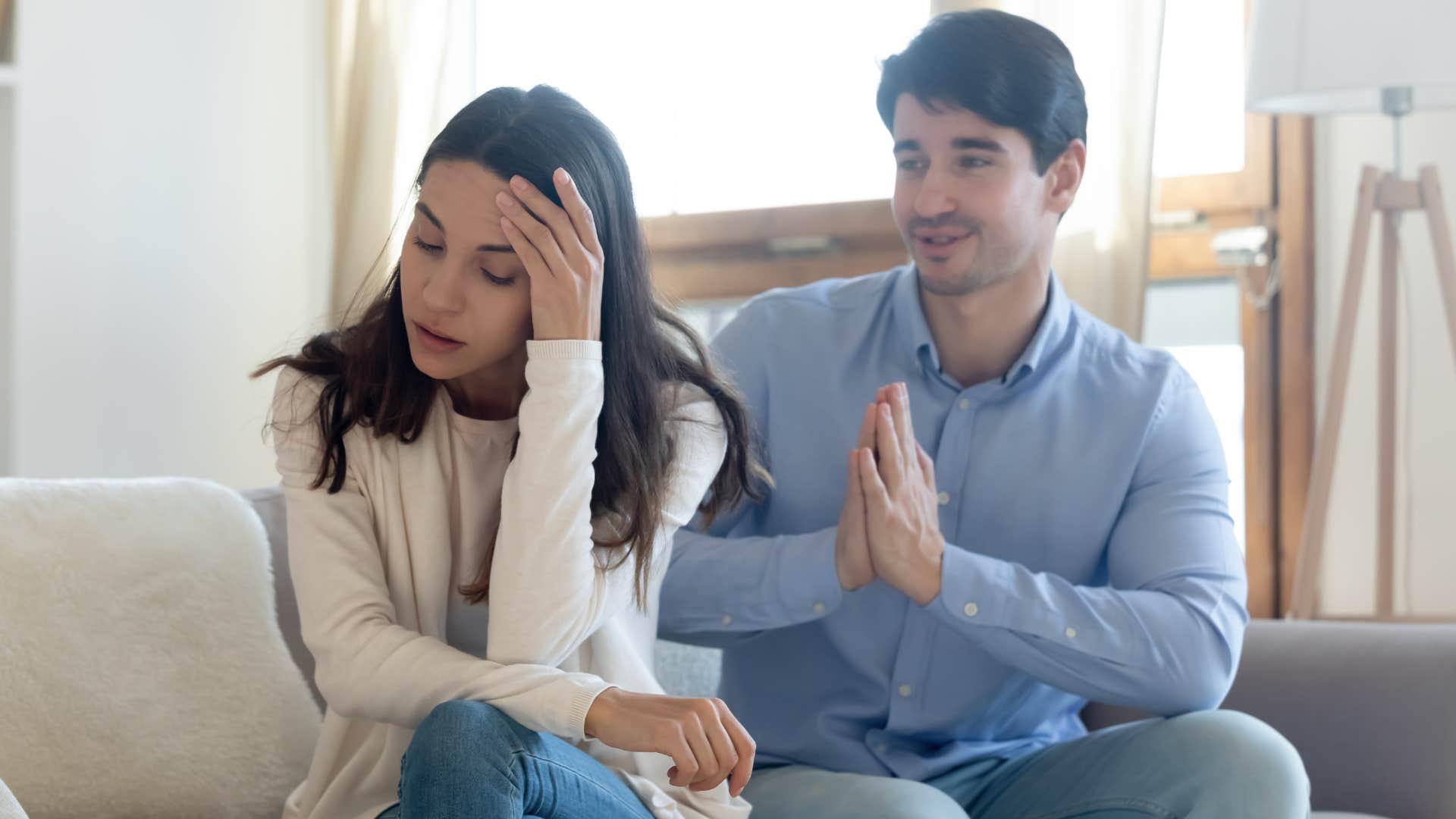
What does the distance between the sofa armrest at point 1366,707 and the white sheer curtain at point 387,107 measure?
75.7 inches

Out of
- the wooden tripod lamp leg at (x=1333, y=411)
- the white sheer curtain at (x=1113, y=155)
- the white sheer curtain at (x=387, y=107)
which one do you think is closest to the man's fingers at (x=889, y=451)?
the white sheer curtain at (x=1113, y=155)

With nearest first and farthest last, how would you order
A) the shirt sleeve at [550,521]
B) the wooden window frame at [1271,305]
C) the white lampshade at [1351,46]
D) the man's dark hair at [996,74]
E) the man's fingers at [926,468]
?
the shirt sleeve at [550,521] → the man's fingers at [926,468] → the man's dark hair at [996,74] → the white lampshade at [1351,46] → the wooden window frame at [1271,305]

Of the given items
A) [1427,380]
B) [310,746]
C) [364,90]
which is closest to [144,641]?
[310,746]

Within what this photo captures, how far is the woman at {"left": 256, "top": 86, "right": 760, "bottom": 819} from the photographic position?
4.11 feet

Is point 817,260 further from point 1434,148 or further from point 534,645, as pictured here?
point 534,645

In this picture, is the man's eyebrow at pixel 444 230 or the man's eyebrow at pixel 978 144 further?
the man's eyebrow at pixel 978 144

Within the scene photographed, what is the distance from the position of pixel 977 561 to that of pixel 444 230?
63cm

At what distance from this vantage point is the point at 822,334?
69.1 inches

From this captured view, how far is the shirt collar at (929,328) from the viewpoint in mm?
1677

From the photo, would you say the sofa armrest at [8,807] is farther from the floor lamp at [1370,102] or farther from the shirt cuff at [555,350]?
the floor lamp at [1370,102]

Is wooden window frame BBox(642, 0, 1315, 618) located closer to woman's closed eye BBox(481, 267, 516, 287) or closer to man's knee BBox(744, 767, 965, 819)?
man's knee BBox(744, 767, 965, 819)

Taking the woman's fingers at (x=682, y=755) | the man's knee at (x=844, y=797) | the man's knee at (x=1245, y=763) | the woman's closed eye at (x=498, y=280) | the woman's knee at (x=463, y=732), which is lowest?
the man's knee at (x=844, y=797)

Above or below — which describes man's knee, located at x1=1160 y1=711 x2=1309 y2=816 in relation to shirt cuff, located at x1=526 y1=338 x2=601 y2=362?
below

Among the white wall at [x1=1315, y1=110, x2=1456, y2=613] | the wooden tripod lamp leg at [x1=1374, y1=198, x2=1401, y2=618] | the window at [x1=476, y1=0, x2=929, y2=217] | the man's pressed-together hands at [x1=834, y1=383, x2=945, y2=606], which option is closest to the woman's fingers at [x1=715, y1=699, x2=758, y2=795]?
the man's pressed-together hands at [x1=834, y1=383, x2=945, y2=606]
